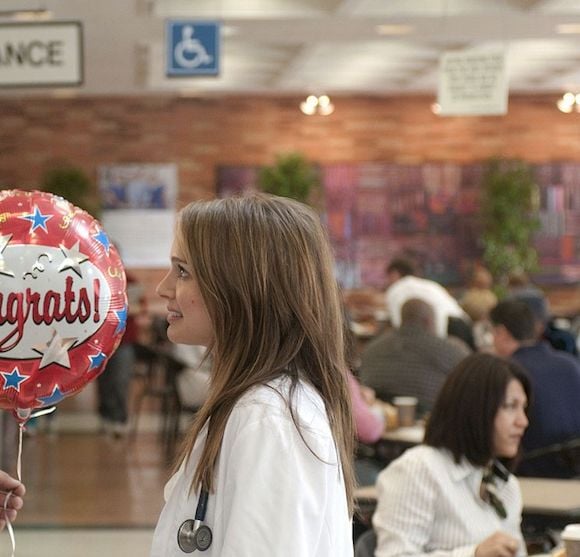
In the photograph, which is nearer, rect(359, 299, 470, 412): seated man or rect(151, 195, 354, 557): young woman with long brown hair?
rect(151, 195, 354, 557): young woman with long brown hair

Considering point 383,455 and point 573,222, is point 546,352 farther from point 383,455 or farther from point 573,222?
point 573,222

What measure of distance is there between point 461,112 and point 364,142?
6.17 meters

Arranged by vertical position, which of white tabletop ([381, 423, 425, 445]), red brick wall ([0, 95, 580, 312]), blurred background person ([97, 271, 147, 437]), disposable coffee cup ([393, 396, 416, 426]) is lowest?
blurred background person ([97, 271, 147, 437])

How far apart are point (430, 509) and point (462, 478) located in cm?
14

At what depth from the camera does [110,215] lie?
14.5 meters

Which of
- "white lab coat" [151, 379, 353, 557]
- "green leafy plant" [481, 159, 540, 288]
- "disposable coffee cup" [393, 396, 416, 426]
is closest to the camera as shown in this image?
"white lab coat" [151, 379, 353, 557]

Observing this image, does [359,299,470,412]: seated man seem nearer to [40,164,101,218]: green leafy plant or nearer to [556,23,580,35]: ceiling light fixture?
[556,23,580,35]: ceiling light fixture

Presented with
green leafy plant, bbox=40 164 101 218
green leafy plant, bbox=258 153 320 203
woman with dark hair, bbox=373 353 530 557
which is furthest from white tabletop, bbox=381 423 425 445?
green leafy plant, bbox=40 164 101 218

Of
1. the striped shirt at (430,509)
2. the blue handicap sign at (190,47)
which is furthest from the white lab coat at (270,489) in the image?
the blue handicap sign at (190,47)

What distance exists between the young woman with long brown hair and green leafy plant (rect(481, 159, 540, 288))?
12.7 meters

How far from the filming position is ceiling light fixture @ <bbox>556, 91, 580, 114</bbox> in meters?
13.8

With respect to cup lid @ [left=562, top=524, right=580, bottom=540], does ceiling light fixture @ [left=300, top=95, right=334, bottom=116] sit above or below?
above

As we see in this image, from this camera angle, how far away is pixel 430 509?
10.7 ft

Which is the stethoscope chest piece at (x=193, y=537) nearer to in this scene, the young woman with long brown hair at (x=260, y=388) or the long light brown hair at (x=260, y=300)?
the young woman with long brown hair at (x=260, y=388)
